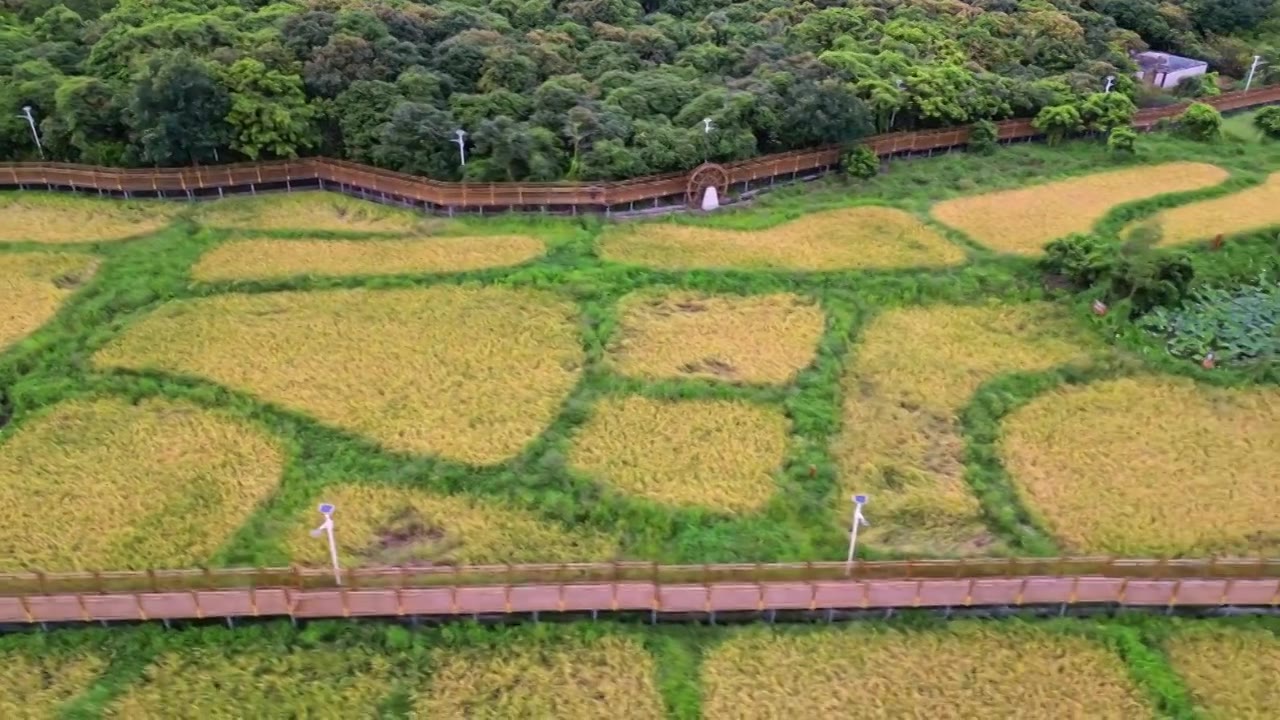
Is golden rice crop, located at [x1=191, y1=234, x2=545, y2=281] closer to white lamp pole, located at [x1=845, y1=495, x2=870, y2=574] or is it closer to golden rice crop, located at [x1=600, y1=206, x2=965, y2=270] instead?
golden rice crop, located at [x1=600, y1=206, x2=965, y2=270]

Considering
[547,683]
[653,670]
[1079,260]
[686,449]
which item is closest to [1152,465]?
[1079,260]

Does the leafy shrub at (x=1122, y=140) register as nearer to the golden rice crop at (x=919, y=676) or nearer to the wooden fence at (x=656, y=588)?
the wooden fence at (x=656, y=588)

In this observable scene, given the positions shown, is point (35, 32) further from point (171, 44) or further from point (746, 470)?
point (746, 470)

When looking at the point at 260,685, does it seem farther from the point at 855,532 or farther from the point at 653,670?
the point at 855,532

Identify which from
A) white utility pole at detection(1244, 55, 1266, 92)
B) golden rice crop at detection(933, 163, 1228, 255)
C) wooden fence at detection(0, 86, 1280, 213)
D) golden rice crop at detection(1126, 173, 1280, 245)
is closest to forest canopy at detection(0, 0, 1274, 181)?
wooden fence at detection(0, 86, 1280, 213)

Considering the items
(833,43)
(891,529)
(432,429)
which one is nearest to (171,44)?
(432,429)
